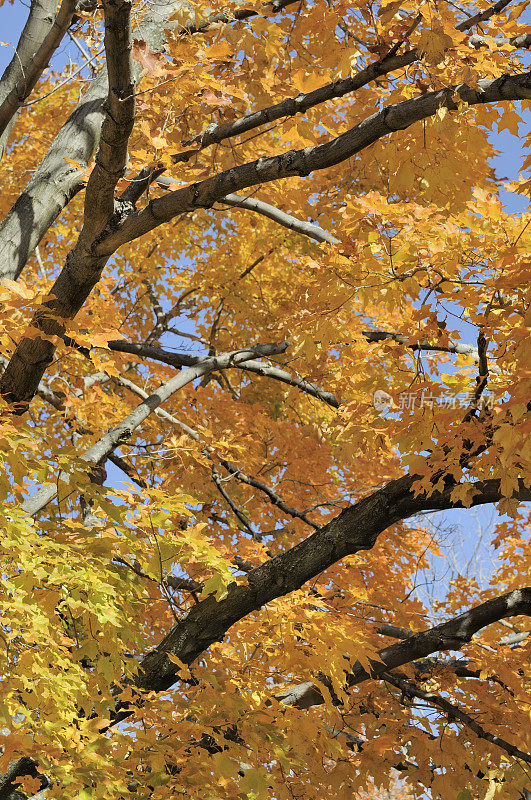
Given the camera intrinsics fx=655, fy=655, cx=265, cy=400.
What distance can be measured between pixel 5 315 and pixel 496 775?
12.7 feet

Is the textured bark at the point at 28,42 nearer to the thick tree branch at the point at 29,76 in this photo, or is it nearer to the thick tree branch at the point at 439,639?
the thick tree branch at the point at 29,76

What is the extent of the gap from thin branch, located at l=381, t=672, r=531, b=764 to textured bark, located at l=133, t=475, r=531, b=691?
0.90 feet

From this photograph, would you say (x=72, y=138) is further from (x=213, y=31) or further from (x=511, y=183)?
(x=511, y=183)

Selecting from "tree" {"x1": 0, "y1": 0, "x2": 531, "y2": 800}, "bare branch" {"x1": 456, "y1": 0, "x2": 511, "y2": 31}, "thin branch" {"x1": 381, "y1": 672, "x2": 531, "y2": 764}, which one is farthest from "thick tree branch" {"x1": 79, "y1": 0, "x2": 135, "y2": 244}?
"thin branch" {"x1": 381, "y1": 672, "x2": 531, "y2": 764}

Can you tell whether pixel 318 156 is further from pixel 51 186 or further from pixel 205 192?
pixel 51 186

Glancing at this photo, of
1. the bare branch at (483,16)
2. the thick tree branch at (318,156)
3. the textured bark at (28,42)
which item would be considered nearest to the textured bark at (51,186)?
the textured bark at (28,42)

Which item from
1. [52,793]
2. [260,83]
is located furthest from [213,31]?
[52,793]

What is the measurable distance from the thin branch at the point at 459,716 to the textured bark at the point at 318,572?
27cm

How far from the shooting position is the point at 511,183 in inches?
142

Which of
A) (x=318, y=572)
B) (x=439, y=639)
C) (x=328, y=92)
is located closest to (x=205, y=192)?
(x=328, y=92)

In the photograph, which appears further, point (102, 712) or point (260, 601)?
point (260, 601)

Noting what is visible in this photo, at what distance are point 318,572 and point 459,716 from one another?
1.16 m

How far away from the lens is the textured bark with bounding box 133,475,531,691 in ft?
12.2

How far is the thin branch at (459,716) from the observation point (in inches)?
143
